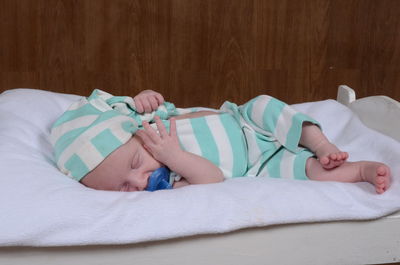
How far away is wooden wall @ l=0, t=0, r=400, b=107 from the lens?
2033 millimetres

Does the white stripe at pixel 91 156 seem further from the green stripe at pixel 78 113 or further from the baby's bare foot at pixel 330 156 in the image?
the baby's bare foot at pixel 330 156

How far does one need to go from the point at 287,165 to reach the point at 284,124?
0.30 ft

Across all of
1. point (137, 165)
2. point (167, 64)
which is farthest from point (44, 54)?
point (137, 165)

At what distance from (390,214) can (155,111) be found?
22.9 inches

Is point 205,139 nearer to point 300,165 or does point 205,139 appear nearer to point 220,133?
point 220,133

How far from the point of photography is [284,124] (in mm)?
1221

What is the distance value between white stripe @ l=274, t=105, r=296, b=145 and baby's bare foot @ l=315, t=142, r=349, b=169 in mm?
87

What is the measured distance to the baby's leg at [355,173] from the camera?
1.03 m

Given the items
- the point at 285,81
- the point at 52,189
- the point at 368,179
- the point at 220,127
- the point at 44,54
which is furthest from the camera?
the point at 285,81

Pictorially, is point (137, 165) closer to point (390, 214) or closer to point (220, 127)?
point (220, 127)

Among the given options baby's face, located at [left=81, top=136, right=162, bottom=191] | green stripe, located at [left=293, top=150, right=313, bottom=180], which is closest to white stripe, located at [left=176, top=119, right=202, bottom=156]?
baby's face, located at [left=81, top=136, right=162, bottom=191]

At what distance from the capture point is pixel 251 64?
2.17 m

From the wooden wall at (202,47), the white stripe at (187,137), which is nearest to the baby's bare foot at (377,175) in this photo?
the white stripe at (187,137)

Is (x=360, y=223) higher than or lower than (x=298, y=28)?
lower
